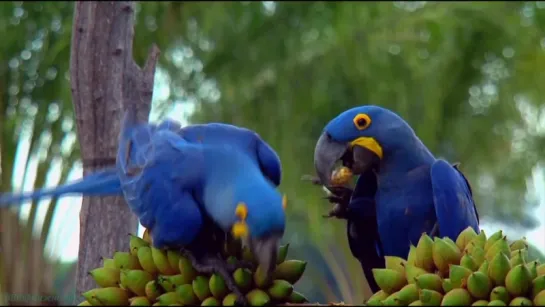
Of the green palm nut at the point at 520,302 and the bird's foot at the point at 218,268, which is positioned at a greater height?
the bird's foot at the point at 218,268

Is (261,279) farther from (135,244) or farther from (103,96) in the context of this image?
(103,96)

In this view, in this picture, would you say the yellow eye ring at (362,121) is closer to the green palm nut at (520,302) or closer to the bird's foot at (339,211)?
the bird's foot at (339,211)

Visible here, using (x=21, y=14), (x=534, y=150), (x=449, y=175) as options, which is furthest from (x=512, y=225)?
(x=449, y=175)

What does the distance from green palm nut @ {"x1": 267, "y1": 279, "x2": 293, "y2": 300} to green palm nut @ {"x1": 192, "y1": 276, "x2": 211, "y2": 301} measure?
0.08m

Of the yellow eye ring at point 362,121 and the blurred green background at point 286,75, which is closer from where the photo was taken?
the yellow eye ring at point 362,121

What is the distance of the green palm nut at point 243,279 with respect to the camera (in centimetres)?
90

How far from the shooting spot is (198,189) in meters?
1.09

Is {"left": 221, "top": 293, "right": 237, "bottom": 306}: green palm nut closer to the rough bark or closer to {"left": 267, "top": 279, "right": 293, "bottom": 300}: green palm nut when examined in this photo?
{"left": 267, "top": 279, "right": 293, "bottom": 300}: green palm nut

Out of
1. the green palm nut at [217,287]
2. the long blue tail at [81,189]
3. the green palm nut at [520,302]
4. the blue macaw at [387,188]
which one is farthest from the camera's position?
the blue macaw at [387,188]

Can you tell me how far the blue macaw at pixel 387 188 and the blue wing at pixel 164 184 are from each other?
0.27m

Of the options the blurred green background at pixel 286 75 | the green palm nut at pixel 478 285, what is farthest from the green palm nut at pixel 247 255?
the blurred green background at pixel 286 75

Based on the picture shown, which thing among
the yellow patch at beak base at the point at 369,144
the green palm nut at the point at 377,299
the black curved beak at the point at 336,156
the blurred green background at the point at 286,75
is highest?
the blurred green background at the point at 286,75

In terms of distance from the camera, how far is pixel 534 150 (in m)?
6.02

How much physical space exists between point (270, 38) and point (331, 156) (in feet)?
13.6
